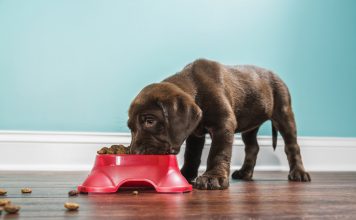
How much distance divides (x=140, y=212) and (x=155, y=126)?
31.1 inches

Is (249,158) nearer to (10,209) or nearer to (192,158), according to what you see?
(192,158)

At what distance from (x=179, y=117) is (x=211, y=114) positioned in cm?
32

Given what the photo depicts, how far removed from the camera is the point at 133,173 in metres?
A: 1.93

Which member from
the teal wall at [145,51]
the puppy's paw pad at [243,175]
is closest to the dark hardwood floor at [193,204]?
the puppy's paw pad at [243,175]

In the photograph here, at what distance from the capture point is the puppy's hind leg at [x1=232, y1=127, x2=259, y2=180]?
2.93 metres

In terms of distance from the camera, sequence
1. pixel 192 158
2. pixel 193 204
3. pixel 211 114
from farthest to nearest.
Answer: pixel 192 158 → pixel 211 114 → pixel 193 204

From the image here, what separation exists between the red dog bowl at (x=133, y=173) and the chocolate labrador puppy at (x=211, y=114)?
0.47ft

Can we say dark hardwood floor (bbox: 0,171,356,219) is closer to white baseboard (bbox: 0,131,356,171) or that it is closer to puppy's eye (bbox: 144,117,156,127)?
puppy's eye (bbox: 144,117,156,127)

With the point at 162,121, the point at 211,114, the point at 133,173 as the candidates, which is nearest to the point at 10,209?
the point at 133,173

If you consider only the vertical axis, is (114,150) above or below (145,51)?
below

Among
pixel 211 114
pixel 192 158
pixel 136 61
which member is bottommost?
pixel 192 158

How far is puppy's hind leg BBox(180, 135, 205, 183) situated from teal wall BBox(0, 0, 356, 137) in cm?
100

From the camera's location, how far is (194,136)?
101 inches

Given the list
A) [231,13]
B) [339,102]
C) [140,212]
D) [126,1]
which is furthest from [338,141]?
[140,212]
